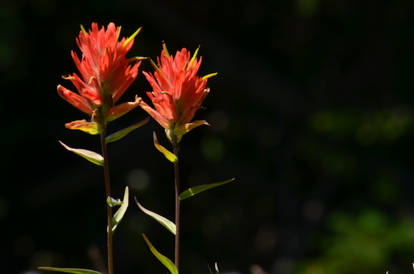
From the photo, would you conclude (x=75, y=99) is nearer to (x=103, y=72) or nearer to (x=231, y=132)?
(x=103, y=72)

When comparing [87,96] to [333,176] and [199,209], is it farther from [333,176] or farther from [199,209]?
[199,209]

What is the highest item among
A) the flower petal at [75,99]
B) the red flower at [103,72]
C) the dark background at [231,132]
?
the dark background at [231,132]

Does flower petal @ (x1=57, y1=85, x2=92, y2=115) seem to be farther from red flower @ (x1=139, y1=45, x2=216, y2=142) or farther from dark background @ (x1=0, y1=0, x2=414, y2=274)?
dark background @ (x1=0, y1=0, x2=414, y2=274)

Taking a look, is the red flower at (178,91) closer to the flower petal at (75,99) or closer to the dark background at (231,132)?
the flower petal at (75,99)

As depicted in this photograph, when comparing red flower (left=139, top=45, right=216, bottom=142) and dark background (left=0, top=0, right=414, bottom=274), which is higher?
dark background (left=0, top=0, right=414, bottom=274)

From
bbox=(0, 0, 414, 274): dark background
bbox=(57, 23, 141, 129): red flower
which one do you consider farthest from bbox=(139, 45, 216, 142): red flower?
bbox=(0, 0, 414, 274): dark background

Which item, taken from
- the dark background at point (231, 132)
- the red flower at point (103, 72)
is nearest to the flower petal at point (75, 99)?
the red flower at point (103, 72)

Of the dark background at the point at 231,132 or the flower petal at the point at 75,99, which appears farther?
the dark background at the point at 231,132
